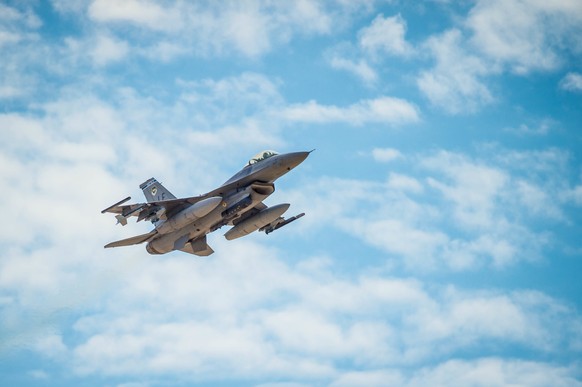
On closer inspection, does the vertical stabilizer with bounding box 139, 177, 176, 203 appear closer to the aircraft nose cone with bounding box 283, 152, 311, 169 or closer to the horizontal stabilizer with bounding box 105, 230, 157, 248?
the horizontal stabilizer with bounding box 105, 230, 157, 248

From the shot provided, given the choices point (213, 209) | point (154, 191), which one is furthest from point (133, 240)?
point (213, 209)

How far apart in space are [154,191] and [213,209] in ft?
29.8

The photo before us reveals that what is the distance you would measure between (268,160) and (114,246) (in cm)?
1165

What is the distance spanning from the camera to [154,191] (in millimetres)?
64000

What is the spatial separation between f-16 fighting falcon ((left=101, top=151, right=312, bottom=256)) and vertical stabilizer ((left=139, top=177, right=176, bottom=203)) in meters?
3.28

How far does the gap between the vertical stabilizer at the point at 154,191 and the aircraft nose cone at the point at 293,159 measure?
400 inches

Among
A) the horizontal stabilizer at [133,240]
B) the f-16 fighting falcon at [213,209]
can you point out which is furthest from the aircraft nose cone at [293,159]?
the horizontal stabilizer at [133,240]

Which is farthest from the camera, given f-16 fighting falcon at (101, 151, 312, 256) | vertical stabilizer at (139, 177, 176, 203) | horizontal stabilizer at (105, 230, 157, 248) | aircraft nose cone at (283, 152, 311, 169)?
vertical stabilizer at (139, 177, 176, 203)

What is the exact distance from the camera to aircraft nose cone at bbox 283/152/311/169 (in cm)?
5544

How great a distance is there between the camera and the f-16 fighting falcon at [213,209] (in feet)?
184

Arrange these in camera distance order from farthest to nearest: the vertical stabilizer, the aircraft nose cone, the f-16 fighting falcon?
the vertical stabilizer → the f-16 fighting falcon → the aircraft nose cone

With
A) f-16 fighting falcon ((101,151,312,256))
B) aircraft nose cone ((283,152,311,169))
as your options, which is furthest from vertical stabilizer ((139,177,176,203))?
aircraft nose cone ((283,152,311,169))

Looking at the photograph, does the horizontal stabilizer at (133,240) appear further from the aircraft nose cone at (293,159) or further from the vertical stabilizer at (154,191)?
the aircraft nose cone at (293,159)

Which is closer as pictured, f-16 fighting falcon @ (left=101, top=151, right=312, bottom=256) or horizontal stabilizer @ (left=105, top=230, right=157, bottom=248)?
f-16 fighting falcon @ (left=101, top=151, right=312, bottom=256)
